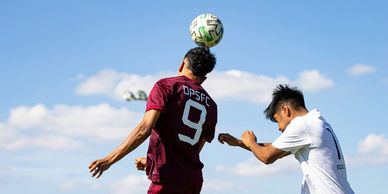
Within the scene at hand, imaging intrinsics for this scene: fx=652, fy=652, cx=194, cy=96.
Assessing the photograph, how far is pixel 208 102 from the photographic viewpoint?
8.12m

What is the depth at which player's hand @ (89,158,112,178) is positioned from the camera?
23.6ft

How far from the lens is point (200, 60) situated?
8102mm

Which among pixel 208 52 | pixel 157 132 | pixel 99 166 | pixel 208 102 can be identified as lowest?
pixel 99 166

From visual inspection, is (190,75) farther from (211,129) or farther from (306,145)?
(306,145)

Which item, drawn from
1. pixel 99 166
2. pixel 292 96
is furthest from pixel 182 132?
pixel 292 96

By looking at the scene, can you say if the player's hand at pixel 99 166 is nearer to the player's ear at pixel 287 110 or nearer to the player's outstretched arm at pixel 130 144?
the player's outstretched arm at pixel 130 144

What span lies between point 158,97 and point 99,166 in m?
1.06

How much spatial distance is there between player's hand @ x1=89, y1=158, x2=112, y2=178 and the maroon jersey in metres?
0.68

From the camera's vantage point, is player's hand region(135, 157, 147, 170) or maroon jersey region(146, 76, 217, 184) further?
player's hand region(135, 157, 147, 170)

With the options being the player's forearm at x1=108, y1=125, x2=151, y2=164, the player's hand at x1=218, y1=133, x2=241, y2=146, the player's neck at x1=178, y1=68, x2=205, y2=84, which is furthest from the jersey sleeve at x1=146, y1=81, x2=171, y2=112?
the player's hand at x1=218, y1=133, x2=241, y2=146

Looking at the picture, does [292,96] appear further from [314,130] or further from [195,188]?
[195,188]

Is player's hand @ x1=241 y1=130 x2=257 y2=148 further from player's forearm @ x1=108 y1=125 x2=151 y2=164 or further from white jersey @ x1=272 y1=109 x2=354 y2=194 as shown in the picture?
player's forearm @ x1=108 y1=125 x2=151 y2=164

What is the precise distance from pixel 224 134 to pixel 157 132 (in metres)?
1.42

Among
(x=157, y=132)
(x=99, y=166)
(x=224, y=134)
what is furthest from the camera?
(x=224, y=134)
